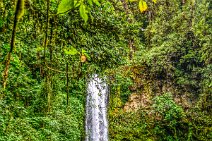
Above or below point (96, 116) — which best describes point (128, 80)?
above

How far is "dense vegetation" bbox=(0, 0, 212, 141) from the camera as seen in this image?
13.3ft

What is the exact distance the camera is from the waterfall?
7918 mm

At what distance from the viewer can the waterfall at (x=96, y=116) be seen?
312 inches

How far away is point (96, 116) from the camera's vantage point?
8.46 metres

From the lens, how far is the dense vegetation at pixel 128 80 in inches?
159

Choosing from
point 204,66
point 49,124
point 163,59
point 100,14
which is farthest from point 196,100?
point 100,14

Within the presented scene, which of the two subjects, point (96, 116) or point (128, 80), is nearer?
point (96, 116)

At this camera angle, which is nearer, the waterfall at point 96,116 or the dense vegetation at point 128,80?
the dense vegetation at point 128,80

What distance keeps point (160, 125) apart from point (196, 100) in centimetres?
153

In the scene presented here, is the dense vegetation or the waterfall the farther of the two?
the waterfall

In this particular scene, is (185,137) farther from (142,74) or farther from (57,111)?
(57,111)

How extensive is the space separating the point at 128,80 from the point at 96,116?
88.6 inches

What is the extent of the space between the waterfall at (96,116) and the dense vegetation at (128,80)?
0.69 ft

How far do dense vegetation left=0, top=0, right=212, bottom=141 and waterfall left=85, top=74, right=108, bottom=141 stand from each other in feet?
→ 0.69
